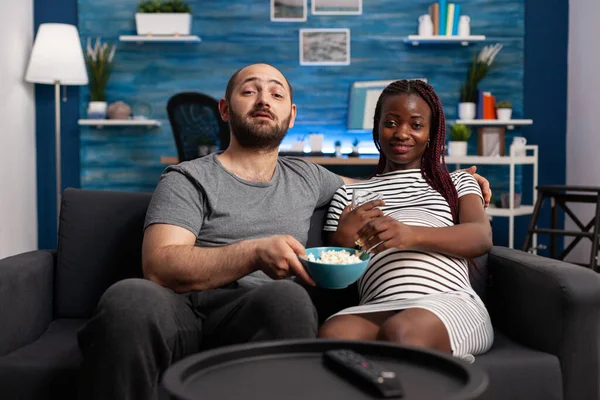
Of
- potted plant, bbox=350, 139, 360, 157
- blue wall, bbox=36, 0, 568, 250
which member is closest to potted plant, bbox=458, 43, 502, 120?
blue wall, bbox=36, 0, 568, 250

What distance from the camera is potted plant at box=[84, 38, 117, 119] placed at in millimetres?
5465

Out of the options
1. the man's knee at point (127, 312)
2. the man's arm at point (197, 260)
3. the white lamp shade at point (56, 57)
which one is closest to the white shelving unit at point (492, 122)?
the white lamp shade at point (56, 57)

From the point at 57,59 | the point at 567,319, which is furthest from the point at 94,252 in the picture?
the point at 57,59

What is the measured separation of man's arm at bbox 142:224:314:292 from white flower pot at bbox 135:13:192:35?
3.85m

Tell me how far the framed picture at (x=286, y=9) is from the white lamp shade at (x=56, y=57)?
148cm

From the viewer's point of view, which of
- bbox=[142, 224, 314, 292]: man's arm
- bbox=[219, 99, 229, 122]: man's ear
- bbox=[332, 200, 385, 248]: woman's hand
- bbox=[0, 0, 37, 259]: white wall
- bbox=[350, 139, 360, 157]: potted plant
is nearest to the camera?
bbox=[142, 224, 314, 292]: man's arm

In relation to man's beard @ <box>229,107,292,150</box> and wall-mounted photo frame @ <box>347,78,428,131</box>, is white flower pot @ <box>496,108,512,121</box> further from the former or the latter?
man's beard @ <box>229,107,292,150</box>

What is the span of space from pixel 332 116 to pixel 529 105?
1510 millimetres

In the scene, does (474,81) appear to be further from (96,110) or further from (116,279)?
(116,279)

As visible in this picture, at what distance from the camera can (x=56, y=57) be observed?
507 centimetres

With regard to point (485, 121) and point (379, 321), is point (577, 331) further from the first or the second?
point (485, 121)

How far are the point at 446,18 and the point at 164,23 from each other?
2073 millimetres

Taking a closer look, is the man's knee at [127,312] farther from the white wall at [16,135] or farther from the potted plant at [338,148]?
the potted plant at [338,148]

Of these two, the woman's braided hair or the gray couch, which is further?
the woman's braided hair
